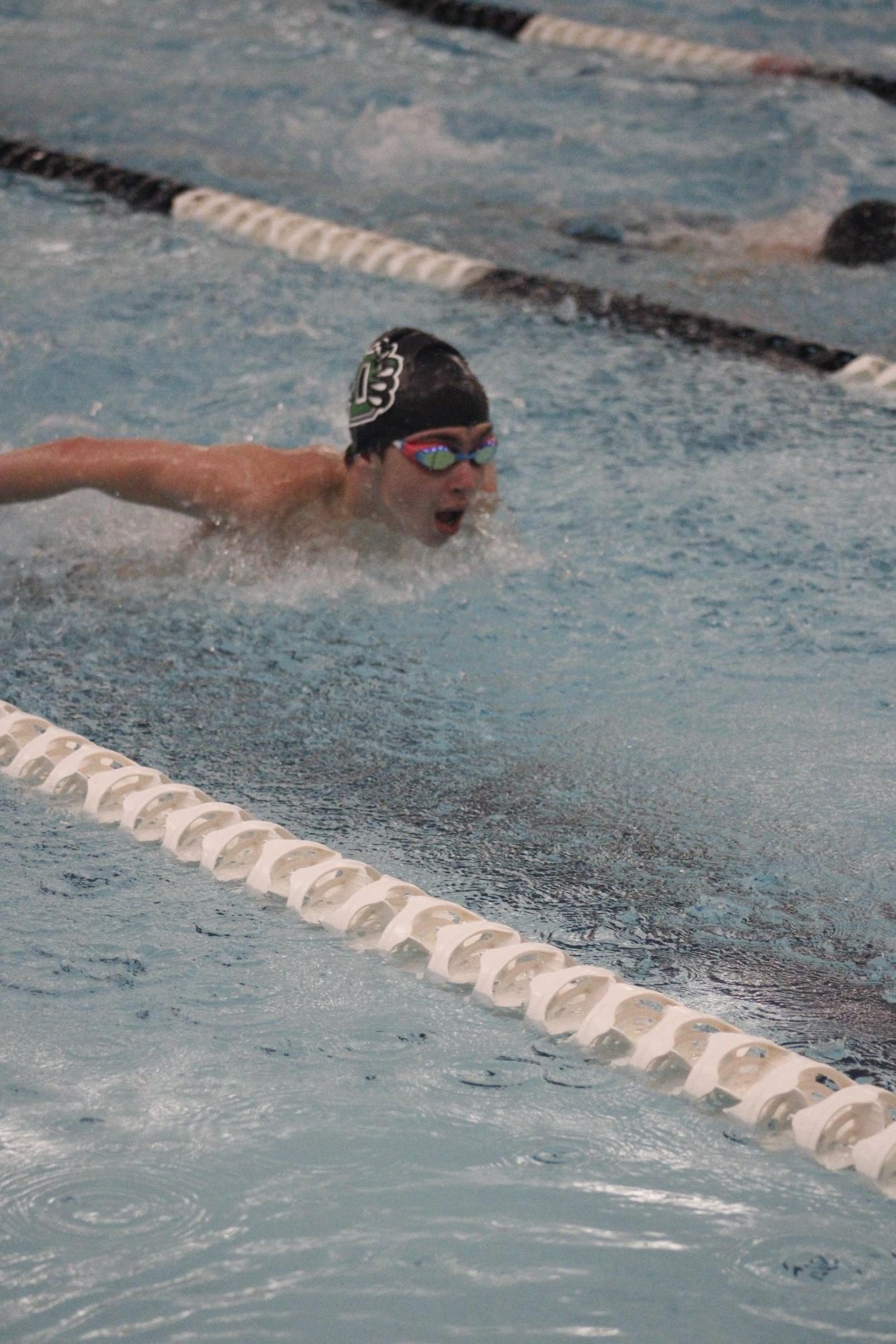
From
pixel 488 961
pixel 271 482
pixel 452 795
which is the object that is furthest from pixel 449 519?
pixel 488 961

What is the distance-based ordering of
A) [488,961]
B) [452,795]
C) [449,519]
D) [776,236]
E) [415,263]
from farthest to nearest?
1. [776,236]
2. [415,263]
3. [449,519]
4. [452,795]
5. [488,961]

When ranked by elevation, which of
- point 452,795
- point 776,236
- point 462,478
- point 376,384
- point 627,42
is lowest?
point 452,795

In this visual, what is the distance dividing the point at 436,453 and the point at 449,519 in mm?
172

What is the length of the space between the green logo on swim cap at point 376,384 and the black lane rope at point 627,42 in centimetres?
484

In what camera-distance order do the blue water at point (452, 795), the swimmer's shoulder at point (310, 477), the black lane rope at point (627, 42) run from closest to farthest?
the blue water at point (452, 795) < the swimmer's shoulder at point (310, 477) < the black lane rope at point (627, 42)

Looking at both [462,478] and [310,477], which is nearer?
[462,478]

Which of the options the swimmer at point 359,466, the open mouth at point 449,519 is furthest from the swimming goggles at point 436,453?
the open mouth at point 449,519

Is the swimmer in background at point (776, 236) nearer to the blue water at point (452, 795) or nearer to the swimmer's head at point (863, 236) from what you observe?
the swimmer's head at point (863, 236)

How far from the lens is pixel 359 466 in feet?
11.7

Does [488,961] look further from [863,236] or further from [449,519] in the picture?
[863,236]

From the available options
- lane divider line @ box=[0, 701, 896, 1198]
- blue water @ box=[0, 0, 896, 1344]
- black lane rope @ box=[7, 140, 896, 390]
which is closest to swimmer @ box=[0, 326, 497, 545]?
blue water @ box=[0, 0, 896, 1344]

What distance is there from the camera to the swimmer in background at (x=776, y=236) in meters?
5.65

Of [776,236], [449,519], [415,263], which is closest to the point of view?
[449,519]

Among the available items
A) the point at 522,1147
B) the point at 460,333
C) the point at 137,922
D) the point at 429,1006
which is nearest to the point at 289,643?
the point at 137,922
